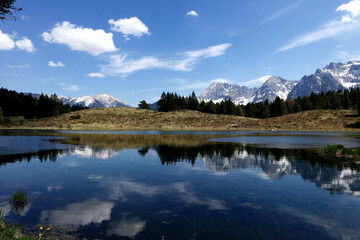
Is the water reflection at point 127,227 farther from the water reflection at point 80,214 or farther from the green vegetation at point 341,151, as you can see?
the green vegetation at point 341,151

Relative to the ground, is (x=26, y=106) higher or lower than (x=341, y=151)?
higher

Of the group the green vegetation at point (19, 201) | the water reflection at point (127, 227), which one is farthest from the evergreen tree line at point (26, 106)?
the water reflection at point (127, 227)

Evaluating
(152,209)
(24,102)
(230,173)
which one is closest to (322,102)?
(230,173)

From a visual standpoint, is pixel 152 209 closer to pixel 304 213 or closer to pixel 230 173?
pixel 304 213

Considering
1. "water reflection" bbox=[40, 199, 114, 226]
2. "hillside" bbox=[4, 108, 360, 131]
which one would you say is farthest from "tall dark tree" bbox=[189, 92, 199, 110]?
"water reflection" bbox=[40, 199, 114, 226]

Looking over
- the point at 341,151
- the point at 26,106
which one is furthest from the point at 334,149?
the point at 26,106

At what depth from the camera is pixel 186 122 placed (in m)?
144

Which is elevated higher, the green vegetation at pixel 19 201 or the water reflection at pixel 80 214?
the green vegetation at pixel 19 201

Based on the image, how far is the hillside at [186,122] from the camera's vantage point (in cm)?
12838

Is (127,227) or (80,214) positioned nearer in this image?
(127,227)

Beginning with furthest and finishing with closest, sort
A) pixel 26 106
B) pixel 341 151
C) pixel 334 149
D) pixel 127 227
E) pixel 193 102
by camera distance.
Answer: pixel 193 102
pixel 26 106
pixel 334 149
pixel 341 151
pixel 127 227

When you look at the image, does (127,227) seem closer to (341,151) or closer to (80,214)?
(80,214)

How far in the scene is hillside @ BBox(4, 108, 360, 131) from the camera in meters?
128

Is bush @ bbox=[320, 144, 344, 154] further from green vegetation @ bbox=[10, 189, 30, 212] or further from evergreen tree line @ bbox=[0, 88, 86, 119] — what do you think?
evergreen tree line @ bbox=[0, 88, 86, 119]
